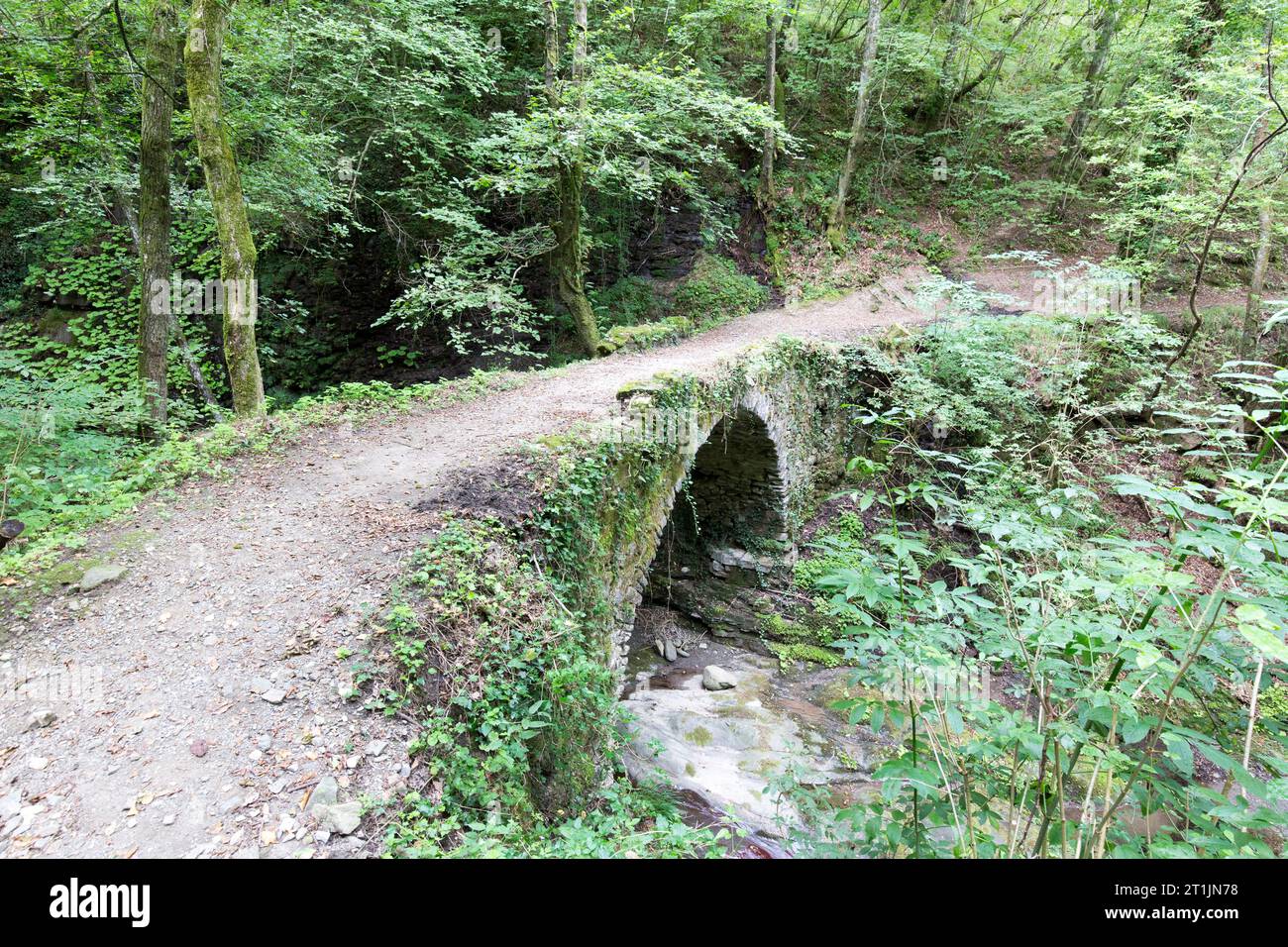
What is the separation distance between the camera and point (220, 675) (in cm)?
296

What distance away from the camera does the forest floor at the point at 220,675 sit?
7.48 feet

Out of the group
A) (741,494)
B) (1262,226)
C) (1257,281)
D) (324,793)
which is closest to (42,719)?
(324,793)

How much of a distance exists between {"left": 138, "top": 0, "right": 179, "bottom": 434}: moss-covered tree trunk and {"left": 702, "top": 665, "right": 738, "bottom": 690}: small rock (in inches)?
289

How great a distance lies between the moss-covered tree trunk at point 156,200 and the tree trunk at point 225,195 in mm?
1646

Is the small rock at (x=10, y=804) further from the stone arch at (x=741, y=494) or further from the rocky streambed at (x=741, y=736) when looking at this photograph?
the stone arch at (x=741, y=494)

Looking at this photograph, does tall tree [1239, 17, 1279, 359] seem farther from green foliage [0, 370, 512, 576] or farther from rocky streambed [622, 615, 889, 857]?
green foliage [0, 370, 512, 576]

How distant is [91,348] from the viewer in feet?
34.2

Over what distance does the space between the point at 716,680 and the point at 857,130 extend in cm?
1410

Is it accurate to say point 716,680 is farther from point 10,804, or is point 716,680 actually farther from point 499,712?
point 10,804

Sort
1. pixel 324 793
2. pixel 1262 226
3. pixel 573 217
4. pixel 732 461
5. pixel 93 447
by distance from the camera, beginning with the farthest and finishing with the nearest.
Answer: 1. pixel 573 217
2. pixel 1262 226
3. pixel 732 461
4. pixel 93 447
5. pixel 324 793
